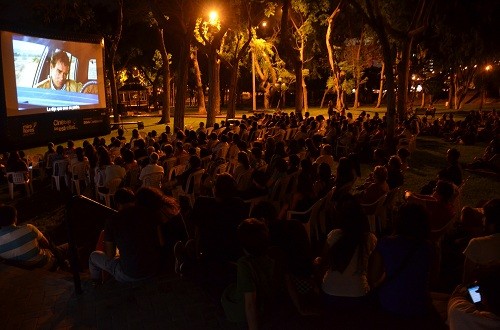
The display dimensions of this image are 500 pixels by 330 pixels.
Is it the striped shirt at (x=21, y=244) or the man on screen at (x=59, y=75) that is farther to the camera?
the man on screen at (x=59, y=75)

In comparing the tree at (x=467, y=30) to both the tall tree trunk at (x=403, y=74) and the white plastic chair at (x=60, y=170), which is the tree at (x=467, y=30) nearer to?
the tall tree trunk at (x=403, y=74)

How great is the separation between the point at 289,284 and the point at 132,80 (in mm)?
53038

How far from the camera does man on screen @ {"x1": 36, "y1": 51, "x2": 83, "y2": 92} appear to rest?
18962 mm

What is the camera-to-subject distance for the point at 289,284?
3590 mm

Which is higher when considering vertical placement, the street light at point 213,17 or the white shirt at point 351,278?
the street light at point 213,17

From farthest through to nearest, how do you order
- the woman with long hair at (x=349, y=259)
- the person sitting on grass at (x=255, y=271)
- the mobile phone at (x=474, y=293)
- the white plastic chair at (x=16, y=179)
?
the white plastic chair at (x=16, y=179)
the woman with long hair at (x=349, y=259)
the person sitting on grass at (x=255, y=271)
the mobile phone at (x=474, y=293)

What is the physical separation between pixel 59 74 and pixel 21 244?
16.5 m

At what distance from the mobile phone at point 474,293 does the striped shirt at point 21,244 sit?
4.38 m

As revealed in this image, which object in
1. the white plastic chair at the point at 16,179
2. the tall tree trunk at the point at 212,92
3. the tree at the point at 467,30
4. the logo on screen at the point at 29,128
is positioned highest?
the tree at the point at 467,30

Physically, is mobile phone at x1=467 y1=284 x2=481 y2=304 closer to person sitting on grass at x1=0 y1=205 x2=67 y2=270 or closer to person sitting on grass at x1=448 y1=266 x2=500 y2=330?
person sitting on grass at x1=448 y1=266 x2=500 y2=330

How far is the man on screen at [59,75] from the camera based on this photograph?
62.2 ft

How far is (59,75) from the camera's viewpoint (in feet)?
64.2

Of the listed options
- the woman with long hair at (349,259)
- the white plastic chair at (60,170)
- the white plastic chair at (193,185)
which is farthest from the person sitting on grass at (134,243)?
the white plastic chair at (60,170)

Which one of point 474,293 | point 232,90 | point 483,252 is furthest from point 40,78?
point 474,293
